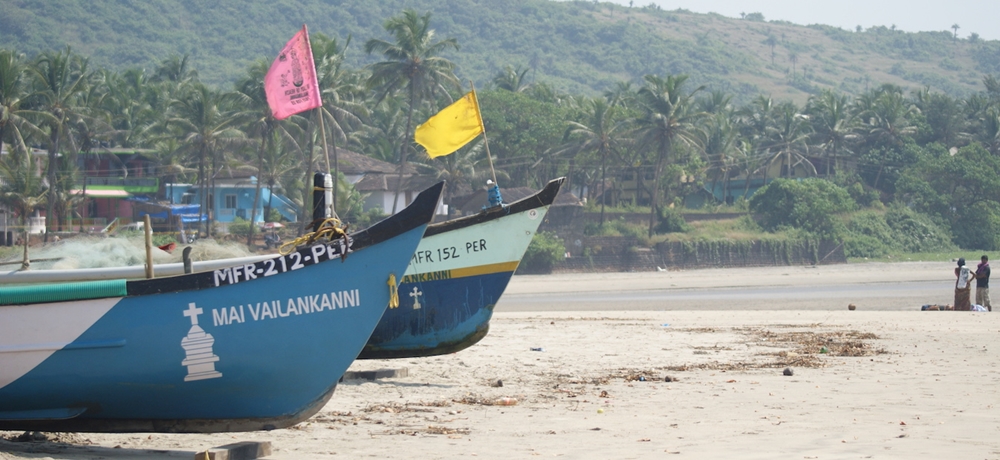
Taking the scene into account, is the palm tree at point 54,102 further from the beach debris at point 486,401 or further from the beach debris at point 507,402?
the beach debris at point 507,402

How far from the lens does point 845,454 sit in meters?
5.49

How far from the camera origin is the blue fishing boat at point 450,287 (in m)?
9.96

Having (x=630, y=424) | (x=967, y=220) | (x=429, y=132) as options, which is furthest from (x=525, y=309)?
(x=967, y=220)

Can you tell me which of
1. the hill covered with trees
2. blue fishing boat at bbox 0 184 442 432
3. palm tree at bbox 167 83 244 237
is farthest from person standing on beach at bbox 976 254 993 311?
the hill covered with trees

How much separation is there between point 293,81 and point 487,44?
168939 millimetres

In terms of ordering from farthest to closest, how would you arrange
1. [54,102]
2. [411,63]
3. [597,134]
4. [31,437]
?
[597,134] → [411,63] → [54,102] → [31,437]

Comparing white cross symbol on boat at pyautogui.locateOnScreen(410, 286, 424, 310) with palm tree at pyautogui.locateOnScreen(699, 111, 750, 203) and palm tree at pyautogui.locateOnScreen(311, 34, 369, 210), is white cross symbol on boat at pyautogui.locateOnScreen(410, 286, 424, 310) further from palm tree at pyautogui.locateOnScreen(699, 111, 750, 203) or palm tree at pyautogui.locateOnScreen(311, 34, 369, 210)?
palm tree at pyautogui.locateOnScreen(699, 111, 750, 203)

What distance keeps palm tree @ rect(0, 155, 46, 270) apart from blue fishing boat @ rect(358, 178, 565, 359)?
104 feet

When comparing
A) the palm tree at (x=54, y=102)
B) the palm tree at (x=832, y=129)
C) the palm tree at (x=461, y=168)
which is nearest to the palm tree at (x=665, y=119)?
the palm tree at (x=461, y=168)

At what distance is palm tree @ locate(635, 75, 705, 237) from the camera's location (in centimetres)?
4631

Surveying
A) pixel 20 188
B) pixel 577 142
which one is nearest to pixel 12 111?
pixel 20 188

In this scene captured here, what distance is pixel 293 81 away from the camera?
7844mm

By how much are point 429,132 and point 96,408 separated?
5.79 metres

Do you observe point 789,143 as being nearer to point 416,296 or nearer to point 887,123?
point 887,123
